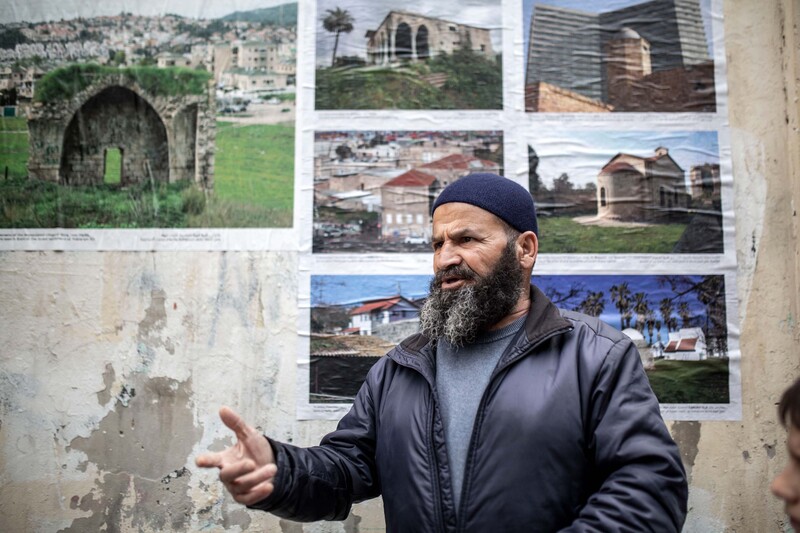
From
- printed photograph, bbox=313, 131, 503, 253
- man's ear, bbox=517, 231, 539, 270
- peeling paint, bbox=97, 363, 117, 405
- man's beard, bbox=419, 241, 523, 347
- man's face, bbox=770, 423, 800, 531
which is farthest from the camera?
printed photograph, bbox=313, 131, 503, 253

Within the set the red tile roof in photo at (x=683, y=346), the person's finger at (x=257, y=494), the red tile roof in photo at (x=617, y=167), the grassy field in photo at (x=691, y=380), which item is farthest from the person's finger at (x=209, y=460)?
the red tile roof in photo at (x=617, y=167)

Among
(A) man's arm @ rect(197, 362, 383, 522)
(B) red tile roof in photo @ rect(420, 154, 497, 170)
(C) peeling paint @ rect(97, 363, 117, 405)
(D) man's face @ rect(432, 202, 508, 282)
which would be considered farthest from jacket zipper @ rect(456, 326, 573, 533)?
(C) peeling paint @ rect(97, 363, 117, 405)

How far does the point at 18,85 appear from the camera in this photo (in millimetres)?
3141

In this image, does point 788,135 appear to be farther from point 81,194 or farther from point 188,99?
point 81,194

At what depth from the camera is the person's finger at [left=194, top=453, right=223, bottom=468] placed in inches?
59.0

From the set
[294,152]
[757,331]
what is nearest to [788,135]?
[757,331]

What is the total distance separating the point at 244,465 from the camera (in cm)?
158

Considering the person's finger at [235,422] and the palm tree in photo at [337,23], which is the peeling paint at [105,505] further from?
the palm tree in photo at [337,23]

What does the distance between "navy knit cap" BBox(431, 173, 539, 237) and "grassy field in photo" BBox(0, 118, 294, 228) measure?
1228 millimetres

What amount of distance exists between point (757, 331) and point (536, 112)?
60.4 inches

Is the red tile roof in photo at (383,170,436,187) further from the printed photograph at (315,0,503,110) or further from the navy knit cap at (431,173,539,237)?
the navy knit cap at (431,173,539,237)

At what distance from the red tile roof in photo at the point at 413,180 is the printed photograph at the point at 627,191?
52cm

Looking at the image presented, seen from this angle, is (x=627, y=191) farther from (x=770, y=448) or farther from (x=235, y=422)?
(x=235, y=422)

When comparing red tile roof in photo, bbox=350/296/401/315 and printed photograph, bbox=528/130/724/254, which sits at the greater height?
printed photograph, bbox=528/130/724/254
